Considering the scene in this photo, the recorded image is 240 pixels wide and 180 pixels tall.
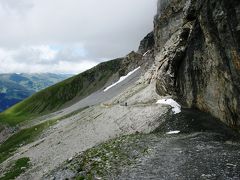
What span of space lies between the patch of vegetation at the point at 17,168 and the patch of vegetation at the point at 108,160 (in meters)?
20.0

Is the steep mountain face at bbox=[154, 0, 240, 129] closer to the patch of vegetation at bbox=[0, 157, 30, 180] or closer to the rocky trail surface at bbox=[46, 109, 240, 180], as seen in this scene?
the rocky trail surface at bbox=[46, 109, 240, 180]

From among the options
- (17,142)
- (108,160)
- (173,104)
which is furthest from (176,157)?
(17,142)

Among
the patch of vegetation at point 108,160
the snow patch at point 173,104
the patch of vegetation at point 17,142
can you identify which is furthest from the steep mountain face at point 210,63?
the patch of vegetation at point 17,142

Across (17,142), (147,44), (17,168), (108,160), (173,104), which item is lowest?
(17,168)

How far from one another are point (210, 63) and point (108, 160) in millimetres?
16234

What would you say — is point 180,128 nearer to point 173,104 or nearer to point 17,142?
point 173,104

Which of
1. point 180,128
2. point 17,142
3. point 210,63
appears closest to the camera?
point 210,63

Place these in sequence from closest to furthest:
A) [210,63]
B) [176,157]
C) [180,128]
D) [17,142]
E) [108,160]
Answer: [176,157] < [108,160] < [210,63] < [180,128] < [17,142]

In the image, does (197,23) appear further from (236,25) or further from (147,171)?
(147,171)

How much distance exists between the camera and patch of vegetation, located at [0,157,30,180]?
53737 millimetres

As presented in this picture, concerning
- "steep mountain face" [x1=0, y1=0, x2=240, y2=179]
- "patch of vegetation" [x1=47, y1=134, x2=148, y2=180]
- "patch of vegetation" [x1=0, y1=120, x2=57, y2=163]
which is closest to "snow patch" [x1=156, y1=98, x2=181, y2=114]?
"steep mountain face" [x1=0, y1=0, x2=240, y2=179]

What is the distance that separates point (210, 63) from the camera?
4075 cm

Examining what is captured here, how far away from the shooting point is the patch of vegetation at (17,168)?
5374 cm

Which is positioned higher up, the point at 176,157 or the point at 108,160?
the point at 108,160
